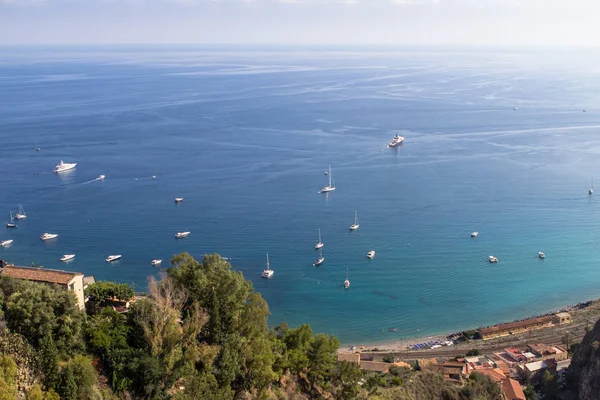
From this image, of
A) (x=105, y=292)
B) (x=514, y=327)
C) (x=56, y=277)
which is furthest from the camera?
(x=514, y=327)

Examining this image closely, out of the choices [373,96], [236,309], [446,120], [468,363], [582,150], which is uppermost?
[373,96]

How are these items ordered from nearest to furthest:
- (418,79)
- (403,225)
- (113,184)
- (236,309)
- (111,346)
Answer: (111,346)
(236,309)
(403,225)
(113,184)
(418,79)

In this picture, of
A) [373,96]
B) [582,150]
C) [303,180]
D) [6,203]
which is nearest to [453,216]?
[303,180]

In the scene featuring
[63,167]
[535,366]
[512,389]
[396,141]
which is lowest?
[512,389]

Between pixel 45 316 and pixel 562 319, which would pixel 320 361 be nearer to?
pixel 45 316

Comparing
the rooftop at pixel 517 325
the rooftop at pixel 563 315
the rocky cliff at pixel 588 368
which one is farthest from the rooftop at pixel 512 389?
the rooftop at pixel 563 315

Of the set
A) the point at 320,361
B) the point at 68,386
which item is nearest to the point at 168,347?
the point at 68,386

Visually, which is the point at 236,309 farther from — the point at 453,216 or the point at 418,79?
the point at 418,79
